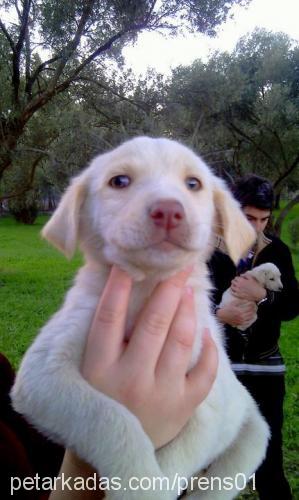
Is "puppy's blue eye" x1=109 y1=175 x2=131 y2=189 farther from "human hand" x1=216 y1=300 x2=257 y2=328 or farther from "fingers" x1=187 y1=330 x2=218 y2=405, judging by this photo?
"human hand" x1=216 y1=300 x2=257 y2=328

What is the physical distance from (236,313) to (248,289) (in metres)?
0.21

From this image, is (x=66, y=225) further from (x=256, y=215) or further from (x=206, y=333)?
(x=256, y=215)

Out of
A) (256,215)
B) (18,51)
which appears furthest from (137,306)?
(18,51)

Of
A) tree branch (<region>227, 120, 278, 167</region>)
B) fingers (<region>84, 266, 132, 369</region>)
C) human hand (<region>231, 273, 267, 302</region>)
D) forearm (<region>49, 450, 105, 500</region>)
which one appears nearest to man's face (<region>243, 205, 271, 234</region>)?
human hand (<region>231, 273, 267, 302</region>)

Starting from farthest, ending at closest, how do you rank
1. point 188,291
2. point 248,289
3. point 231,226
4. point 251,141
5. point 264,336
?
point 251,141 → point 264,336 → point 248,289 → point 231,226 → point 188,291

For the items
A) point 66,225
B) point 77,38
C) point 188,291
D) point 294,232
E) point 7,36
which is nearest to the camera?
point 188,291

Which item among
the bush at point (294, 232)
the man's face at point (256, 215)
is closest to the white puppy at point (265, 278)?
the man's face at point (256, 215)

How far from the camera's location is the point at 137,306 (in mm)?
2068

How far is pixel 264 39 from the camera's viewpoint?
64.0ft

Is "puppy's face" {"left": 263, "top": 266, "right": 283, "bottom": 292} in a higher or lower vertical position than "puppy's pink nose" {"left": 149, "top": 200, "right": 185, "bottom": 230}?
lower

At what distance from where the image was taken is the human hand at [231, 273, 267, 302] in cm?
364

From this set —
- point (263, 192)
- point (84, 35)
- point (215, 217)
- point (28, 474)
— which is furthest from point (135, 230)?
point (84, 35)

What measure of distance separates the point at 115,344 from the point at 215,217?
3.52ft

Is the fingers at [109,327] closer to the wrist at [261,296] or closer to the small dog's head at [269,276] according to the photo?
the wrist at [261,296]
